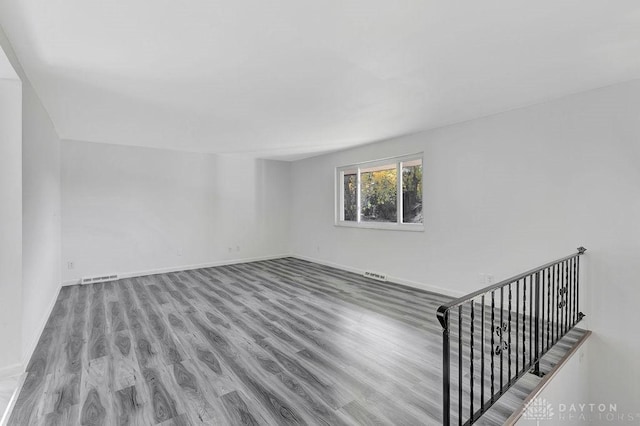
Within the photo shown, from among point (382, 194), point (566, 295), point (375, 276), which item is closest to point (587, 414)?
point (566, 295)

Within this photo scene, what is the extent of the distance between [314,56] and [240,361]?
2.47 m

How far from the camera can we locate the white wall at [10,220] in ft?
7.07

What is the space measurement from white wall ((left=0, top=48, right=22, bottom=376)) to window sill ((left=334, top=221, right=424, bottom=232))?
4.35 meters

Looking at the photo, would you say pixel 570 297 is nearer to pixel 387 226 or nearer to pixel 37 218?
pixel 387 226

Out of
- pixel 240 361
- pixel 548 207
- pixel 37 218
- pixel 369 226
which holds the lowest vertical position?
pixel 240 361

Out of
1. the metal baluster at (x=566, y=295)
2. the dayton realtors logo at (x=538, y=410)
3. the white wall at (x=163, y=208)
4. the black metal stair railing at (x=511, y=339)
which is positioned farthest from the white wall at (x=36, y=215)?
the metal baluster at (x=566, y=295)

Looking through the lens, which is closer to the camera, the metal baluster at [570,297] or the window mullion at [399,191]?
the metal baluster at [570,297]

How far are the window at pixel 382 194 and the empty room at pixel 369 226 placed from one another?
5cm

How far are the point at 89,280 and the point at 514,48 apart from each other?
6.29 metres

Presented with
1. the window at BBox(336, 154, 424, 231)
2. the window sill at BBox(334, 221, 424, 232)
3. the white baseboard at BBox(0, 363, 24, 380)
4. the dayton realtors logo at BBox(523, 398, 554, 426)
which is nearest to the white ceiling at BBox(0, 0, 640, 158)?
the window at BBox(336, 154, 424, 231)

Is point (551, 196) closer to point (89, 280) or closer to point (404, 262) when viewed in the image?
point (404, 262)

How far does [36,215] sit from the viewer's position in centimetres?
287

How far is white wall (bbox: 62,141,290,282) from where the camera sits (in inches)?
189

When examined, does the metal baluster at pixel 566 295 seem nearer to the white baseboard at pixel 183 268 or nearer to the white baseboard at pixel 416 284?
the white baseboard at pixel 416 284
